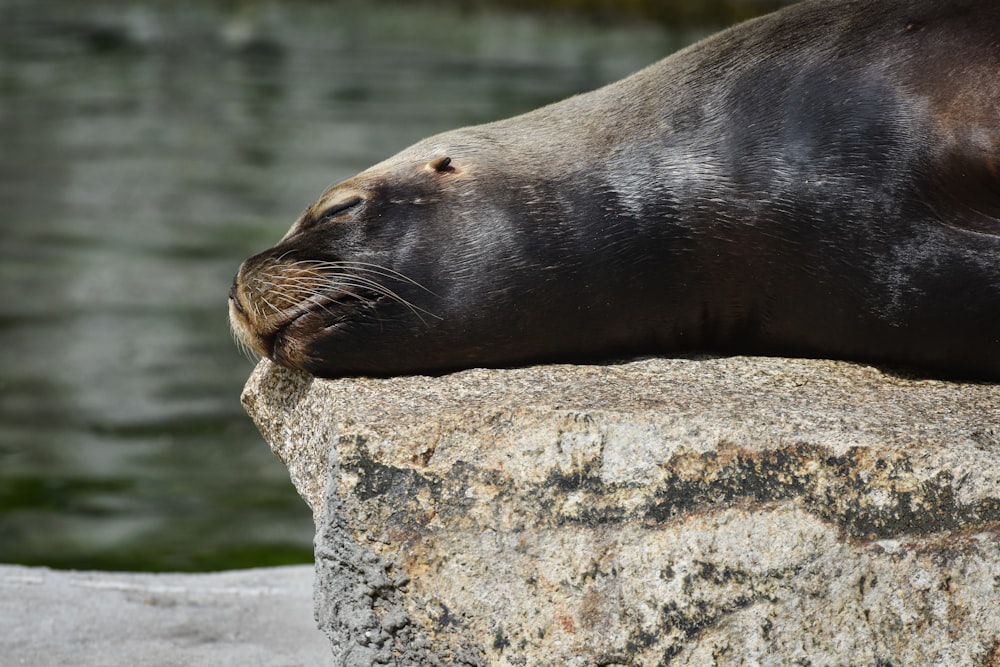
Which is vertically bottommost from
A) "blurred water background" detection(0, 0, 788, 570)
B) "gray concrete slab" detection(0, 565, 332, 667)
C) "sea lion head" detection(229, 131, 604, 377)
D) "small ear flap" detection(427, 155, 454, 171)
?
"blurred water background" detection(0, 0, 788, 570)

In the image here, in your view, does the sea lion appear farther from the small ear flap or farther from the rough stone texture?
the rough stone texture

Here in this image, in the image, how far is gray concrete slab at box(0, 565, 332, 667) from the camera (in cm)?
395

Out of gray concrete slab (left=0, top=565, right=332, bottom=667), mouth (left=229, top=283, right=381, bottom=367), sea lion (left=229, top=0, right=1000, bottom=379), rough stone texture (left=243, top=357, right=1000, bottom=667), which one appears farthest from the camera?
gray concrete slab (left=0, top=565, right=332, bottom=667)

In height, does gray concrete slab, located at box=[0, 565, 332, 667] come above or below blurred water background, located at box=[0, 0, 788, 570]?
above

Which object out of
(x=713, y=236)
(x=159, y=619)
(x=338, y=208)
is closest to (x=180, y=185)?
(x=159, y=619)

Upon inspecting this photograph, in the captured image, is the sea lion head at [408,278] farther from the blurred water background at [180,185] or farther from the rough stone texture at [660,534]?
the blurred water background at [180,185]

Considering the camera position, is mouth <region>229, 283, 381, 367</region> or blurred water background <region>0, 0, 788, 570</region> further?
blurred water background <region>0, 0, 788, 570</region>

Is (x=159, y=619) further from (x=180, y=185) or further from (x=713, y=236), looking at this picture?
(x=180, y=185)

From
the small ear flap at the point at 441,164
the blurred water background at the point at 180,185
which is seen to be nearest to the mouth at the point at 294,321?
the small ear flap at the point at 441,164

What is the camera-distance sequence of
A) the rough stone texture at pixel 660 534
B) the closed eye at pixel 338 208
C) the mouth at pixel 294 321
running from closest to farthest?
the rough stone texture at pixel 660 534
the mouth at pixel 294 321
the closed eye at pixel 338 208

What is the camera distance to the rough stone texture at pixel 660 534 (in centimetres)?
267

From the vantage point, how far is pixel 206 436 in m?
7.62

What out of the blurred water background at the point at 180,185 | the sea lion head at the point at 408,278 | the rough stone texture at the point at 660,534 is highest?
the sea lion head at the point at 408,278

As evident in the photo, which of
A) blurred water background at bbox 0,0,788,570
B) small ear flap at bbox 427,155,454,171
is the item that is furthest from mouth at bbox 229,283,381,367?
blurred water background at bbox 0,0,788,570
